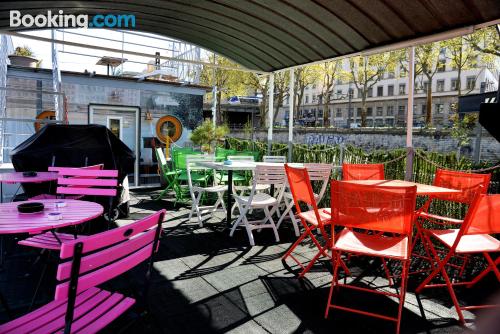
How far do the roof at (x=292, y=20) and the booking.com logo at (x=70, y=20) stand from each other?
5.9 inches

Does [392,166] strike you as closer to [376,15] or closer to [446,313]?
[376,15]

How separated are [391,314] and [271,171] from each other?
8.41ft

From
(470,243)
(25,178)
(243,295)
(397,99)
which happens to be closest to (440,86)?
(397,99)

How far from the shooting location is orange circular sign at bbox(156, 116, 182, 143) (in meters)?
11.3

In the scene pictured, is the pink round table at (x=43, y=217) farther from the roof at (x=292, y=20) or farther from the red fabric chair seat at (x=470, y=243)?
the roof at (x=292, y=20)

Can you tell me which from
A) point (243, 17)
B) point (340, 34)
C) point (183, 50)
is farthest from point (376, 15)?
point (183, 50)

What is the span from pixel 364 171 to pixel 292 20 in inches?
97.8

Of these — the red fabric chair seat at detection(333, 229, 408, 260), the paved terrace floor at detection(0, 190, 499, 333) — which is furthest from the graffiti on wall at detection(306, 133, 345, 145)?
the red fabric chair seat at detection(333, 229, 408, 260)

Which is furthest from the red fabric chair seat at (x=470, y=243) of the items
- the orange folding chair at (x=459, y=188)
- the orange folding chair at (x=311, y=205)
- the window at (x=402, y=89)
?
the window at (x=402, y=89)

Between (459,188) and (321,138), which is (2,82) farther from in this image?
(321,138)

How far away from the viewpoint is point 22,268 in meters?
3.97

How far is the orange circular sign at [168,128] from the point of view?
37.0 ft

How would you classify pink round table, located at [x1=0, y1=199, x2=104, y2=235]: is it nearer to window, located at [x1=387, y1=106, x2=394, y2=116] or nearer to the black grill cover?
the black grill cover

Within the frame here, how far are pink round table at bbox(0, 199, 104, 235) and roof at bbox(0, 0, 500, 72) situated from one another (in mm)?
3358
